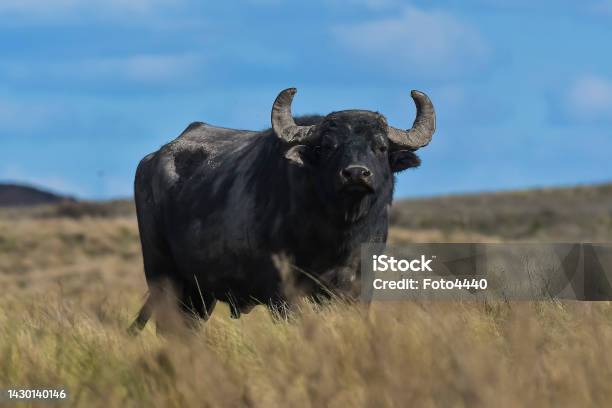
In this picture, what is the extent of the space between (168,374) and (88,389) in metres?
0.68

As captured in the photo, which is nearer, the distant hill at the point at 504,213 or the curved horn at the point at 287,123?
the curved horn at the point at 287,123

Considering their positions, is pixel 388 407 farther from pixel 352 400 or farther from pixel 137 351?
pixel 137 351

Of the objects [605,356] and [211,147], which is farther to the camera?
[211,147]

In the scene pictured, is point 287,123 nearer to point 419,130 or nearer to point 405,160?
point 405,160

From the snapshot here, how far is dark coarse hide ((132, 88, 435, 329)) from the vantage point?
376 inches

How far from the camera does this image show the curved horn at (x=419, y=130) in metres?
10.1

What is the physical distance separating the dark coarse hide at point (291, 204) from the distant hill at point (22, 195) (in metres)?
74.6

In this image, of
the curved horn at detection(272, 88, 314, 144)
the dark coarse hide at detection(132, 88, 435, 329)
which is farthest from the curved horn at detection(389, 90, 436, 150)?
the curved horn at detection(272, 88, 314, 144)

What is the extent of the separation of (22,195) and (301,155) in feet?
260

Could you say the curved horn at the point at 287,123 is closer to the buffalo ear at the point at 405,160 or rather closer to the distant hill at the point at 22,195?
the buffalo ear at the point at 405,160

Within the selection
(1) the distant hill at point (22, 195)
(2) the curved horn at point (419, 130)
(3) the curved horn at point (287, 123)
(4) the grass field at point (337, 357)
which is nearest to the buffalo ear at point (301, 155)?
(3) the curved horn at point (287, 123)

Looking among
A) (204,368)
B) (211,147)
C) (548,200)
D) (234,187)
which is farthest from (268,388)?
(548,200)

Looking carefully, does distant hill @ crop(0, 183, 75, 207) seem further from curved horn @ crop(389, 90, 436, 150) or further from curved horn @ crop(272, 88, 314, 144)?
curved horn @ crop(272, 88, 314, 144)

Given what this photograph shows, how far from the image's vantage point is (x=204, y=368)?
5863 millimetres
